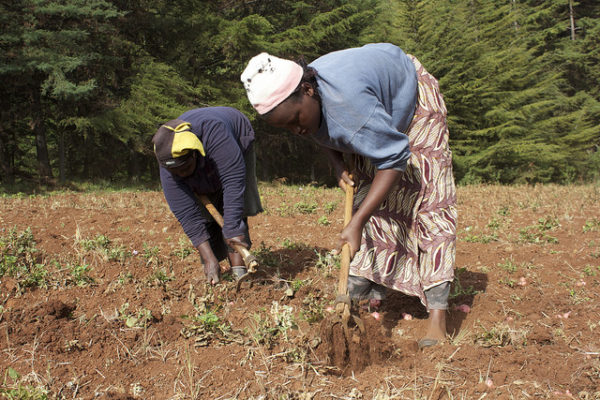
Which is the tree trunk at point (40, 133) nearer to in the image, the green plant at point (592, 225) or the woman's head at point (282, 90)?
the green plant at point (592, 225)

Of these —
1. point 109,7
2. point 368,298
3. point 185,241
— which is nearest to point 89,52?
point 109,7

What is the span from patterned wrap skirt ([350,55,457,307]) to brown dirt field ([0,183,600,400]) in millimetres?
340

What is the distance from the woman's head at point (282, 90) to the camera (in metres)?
2.13

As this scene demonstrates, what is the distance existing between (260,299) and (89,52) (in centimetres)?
1233

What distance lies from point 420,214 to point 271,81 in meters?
1.25

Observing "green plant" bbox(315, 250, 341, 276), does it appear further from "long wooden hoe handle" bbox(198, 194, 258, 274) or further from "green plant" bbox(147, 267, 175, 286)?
"green plant" bbox(147, 267, 175, 286)

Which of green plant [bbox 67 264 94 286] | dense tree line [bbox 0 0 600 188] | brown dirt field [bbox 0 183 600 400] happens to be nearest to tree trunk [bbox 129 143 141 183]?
dense tree line [bbox 0 0 600 188]

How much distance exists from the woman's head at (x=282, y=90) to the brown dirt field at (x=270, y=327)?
1.08 meters

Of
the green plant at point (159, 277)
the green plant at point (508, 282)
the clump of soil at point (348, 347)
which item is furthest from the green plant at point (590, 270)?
the green plant at point (159, 277)

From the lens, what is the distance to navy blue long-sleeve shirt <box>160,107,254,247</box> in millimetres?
3303

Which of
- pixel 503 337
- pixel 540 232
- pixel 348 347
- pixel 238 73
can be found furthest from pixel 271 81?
pixel 238 73

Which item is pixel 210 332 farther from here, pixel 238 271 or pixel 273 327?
pixel 238 271

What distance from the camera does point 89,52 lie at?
13.5 m

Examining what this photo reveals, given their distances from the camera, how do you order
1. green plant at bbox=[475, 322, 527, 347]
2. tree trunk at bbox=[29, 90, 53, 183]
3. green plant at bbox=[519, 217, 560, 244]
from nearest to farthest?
green plant at bbox=[475, 322, 527, 347] < green plant at bbox=[519, 217, 560, 244] < tree trunk at bbox=[29, 90, 53, 183]
